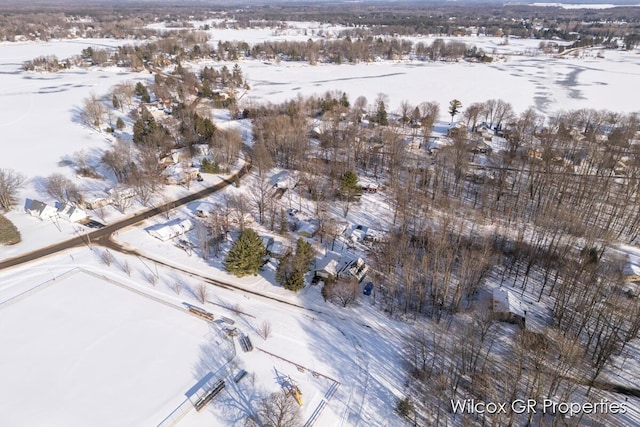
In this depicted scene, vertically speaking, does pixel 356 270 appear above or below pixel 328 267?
below

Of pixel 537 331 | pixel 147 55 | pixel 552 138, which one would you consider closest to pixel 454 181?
pixel 552 138

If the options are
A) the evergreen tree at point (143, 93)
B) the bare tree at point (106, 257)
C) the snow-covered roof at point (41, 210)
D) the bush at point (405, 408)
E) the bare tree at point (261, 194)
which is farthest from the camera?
the evergreen tree at point (143, 93)

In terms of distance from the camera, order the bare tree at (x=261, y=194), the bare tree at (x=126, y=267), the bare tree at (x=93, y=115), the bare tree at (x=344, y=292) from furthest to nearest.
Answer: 1. the bare tree at (x=93, y=115)
2. the bare tree at (x=261, y=194)
3. the bare tree at (x=126, y=267)
4. the bare tree at (x=344, y=292)

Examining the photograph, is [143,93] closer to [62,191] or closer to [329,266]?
[62,191]

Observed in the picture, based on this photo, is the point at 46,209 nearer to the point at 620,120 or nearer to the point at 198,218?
the point at 198,218

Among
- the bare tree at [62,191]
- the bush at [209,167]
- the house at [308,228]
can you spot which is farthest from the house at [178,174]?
the house at [308,228]

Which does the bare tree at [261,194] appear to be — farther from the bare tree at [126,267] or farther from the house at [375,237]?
the bare tree at [126,267]

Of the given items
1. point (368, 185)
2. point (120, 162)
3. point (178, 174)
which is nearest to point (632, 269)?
point (368, 185)
